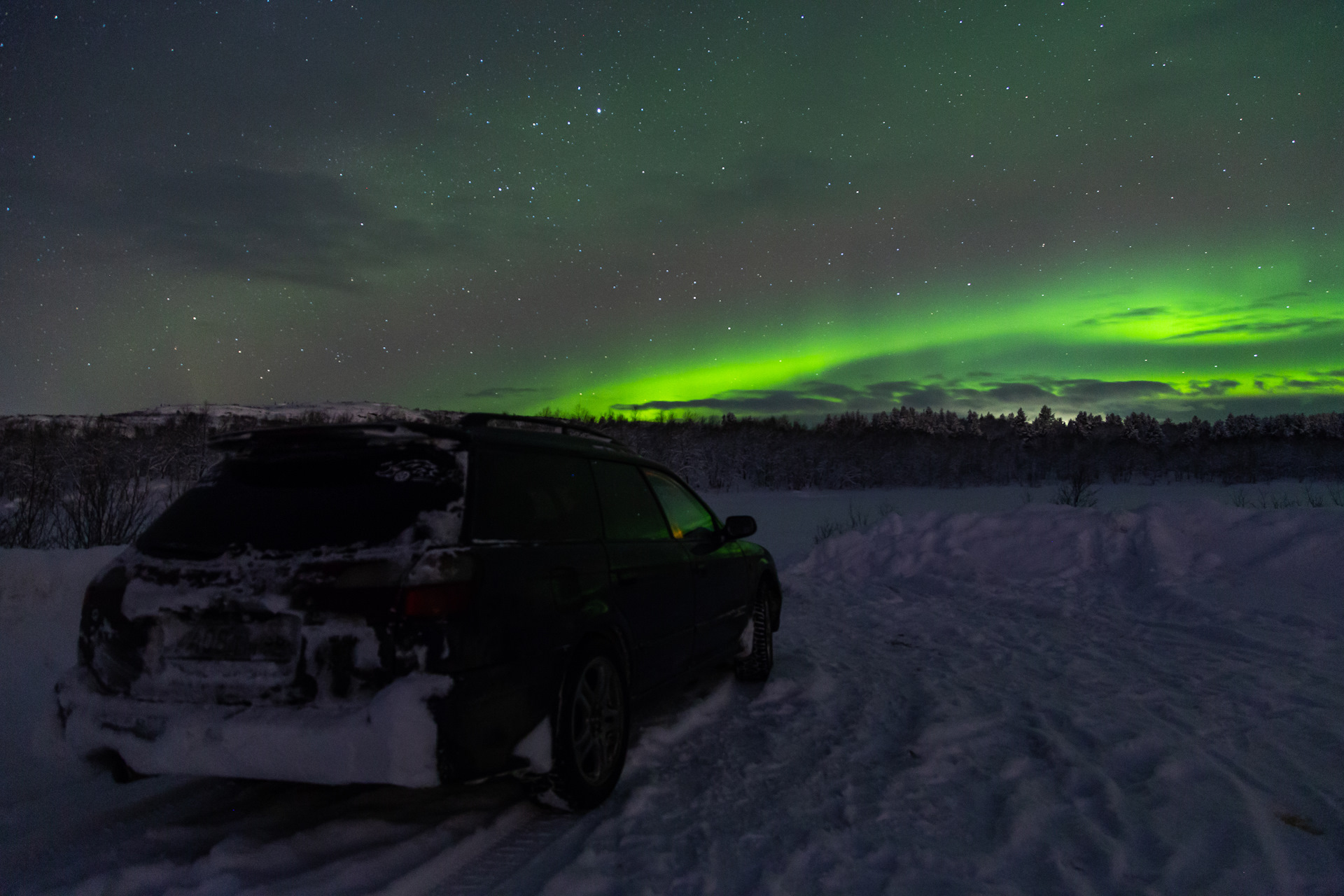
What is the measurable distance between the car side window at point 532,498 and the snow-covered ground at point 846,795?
132 cm

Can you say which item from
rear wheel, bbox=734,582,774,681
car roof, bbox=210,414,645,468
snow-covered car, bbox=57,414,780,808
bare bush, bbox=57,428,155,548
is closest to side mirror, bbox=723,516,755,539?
rear wheel, bbox=734,582,774,681

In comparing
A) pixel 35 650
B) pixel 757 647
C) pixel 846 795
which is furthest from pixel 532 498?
pixel 35 650

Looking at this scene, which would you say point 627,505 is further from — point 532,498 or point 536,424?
point 532,498

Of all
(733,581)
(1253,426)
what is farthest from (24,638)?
(1253,426)

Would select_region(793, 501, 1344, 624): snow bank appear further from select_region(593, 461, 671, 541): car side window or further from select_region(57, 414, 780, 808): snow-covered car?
select_region(57, 414, 780, 808): snow-covered car

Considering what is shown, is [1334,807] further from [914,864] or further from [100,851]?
[100,851]

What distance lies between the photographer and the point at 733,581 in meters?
5.57

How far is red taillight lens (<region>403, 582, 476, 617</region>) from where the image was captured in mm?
2791

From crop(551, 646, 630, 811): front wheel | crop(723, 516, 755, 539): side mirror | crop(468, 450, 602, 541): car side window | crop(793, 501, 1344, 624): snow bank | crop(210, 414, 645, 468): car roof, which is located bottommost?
crop(793, 501, 1344, 624): snow bank

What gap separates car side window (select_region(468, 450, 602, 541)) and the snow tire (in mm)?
612

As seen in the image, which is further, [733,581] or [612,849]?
[733,581]


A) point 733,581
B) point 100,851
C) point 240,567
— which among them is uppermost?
point 240,567

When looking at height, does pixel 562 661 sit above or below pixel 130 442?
below

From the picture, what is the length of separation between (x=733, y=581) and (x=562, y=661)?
95.7 inches
